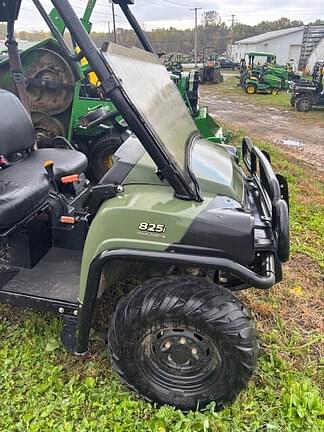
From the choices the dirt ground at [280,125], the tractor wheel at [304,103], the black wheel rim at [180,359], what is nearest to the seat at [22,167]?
the black wheel rim at [180,359]

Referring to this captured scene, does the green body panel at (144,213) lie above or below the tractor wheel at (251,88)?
above

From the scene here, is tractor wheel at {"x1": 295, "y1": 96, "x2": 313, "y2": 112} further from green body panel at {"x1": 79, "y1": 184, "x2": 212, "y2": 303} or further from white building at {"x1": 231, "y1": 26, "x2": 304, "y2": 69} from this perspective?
white building at {"x1": 231, "y1": 26, "x2": 304, "y2": 69}

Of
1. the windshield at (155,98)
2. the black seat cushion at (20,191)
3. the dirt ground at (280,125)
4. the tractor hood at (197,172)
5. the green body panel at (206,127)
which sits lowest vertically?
the dirt ground at (280,125)

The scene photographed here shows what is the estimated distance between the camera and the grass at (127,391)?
6.12ft

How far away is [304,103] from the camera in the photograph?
12.9 meters

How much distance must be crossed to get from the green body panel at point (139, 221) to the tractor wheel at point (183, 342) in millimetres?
236

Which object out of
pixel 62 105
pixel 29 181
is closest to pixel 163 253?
pixel 29 181

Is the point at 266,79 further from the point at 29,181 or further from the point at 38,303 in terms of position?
the point at 38,303

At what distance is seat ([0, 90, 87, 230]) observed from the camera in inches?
91.2

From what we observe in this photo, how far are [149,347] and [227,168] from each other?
1016 mm

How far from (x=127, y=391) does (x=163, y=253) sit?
31.7 inches

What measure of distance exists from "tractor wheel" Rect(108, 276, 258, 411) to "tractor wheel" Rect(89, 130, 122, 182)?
3121 millimetres

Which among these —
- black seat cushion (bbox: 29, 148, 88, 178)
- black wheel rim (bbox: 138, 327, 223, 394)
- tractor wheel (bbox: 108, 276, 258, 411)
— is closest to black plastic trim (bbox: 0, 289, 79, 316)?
tractor wheel (bbox: 108, 276, 258, 411)

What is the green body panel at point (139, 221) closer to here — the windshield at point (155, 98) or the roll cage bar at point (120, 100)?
the roll cage bar at point (120, 100)
